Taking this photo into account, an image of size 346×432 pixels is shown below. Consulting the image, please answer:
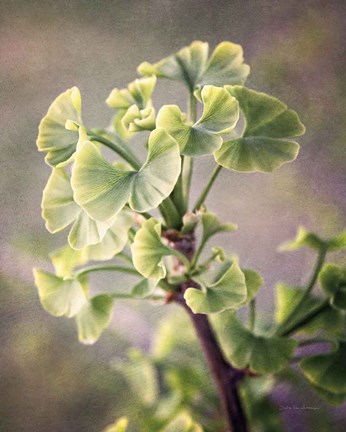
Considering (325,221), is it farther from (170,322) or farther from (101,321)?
(101,321)

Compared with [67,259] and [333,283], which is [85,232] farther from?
[333,283]

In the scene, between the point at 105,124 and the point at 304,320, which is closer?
the point at 304,320

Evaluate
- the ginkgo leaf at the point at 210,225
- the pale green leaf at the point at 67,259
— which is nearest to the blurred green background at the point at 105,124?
the pale green leaf at the point at 67,259

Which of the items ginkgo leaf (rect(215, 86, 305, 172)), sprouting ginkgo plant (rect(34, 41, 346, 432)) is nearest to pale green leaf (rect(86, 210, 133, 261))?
sprouting ginkgo plant (rect(34, 41, 346, 432))

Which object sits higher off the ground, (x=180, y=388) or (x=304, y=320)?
(x=304, y=320)

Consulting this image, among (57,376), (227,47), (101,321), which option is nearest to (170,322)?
(57,376)

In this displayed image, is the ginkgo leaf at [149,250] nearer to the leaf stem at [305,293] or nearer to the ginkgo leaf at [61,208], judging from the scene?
the ginkgo leaf at [61,208]

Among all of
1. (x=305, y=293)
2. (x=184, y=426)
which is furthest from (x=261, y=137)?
(x=184, y=426)
